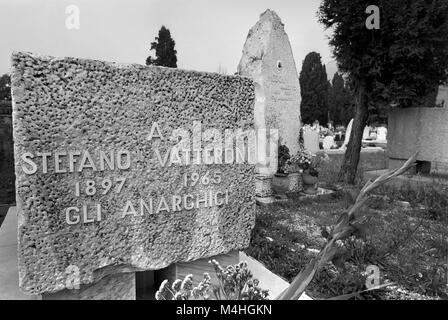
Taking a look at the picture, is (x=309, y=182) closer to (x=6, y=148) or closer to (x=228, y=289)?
(x=228, y=289)

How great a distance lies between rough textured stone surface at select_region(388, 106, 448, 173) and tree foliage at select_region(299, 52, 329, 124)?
21.3 m

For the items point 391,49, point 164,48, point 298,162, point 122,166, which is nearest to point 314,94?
point 164,48

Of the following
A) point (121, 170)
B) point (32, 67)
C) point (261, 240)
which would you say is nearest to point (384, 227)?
point (261, 240)

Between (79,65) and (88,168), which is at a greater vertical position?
(79,65)

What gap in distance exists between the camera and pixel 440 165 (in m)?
5.90

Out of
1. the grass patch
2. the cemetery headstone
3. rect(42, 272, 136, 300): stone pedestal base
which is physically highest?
the cemetery headstone

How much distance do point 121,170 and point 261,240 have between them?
1.94m

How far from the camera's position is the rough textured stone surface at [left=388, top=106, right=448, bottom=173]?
19.0ft

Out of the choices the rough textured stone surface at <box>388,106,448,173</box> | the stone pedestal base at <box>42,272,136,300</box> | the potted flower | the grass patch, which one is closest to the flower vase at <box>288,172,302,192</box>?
the potted flower

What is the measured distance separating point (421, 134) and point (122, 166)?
599cm

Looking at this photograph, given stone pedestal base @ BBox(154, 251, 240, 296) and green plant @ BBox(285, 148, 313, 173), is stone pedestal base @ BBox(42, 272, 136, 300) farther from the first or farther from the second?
green plant @ BBox(285, 148, 313, 173)

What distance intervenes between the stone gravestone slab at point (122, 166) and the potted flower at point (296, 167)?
383cm

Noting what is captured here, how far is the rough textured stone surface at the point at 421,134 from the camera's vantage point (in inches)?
227
